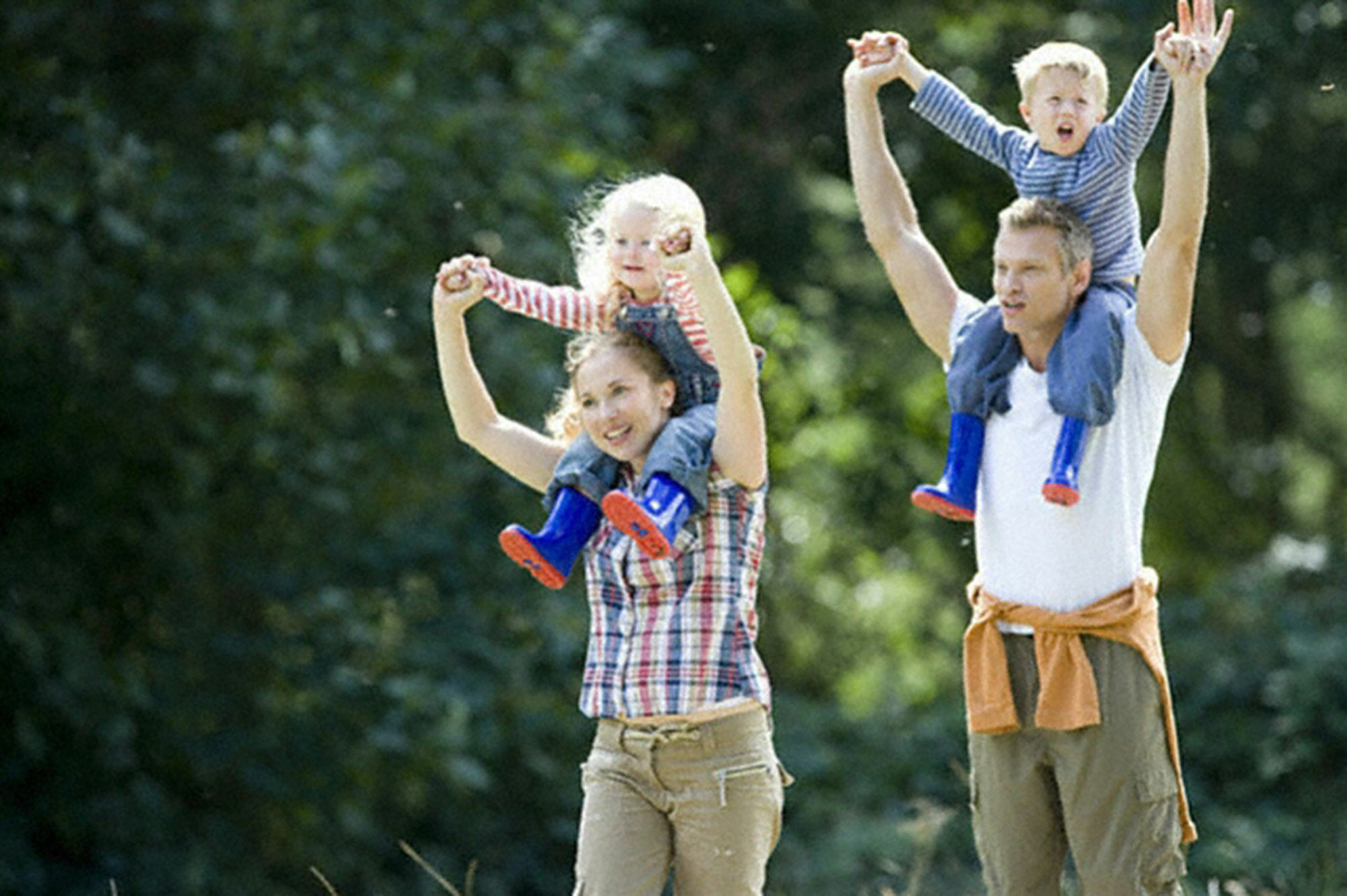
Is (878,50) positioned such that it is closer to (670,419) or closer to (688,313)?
(688,313)

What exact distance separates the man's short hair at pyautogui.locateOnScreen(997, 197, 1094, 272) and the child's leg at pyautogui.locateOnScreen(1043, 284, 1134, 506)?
8 cm

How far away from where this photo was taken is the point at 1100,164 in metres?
2.86

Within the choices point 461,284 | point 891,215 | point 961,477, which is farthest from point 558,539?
point 891,215

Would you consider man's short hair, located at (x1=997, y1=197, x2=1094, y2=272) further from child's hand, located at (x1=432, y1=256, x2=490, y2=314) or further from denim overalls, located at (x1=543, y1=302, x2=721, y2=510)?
child's hand, located at (x1=432, y1=256, x2=490, y2=314)

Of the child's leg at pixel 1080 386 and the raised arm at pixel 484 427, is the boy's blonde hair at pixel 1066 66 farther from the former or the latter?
the raised arm at pixel 484 427

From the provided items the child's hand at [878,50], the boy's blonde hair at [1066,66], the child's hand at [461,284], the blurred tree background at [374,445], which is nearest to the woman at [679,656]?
the child's hand at [461,284]

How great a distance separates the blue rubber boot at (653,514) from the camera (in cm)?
283

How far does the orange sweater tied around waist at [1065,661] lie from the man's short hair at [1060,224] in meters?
0.46

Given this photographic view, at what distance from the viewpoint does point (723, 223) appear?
7.41 m

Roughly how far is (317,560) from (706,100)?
2.27 m

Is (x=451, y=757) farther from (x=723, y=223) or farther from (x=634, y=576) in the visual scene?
(x=634, y=576)

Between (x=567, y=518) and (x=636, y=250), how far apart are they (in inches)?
16.4

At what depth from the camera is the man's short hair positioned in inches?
111

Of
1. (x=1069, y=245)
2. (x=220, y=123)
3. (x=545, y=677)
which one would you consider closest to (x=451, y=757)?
(x=545, y=677)
